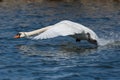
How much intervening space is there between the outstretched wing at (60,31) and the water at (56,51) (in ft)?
1.89

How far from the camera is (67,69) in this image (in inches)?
515

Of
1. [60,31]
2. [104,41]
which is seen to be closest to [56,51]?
[60,31]

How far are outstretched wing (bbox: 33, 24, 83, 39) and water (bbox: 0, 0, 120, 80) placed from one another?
58cm

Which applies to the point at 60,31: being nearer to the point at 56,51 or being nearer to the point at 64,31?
the point at 64,31

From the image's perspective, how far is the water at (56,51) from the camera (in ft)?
41.4

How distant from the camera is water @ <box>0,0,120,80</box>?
41.4 feet

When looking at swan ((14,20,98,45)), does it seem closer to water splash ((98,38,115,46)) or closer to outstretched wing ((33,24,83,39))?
outstretched wing ((33,24,83,39))

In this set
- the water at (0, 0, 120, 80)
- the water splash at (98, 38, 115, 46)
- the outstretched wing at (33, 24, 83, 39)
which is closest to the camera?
the water at (0, 0, 120, 80)

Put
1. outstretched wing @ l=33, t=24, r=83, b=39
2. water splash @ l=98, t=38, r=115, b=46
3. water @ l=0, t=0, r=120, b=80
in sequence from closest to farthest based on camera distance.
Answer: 1. water @ l=0, t=0, r=120, b=80
2. outstretched wing @ l=33, t=24, r=83, b=39
3. water splash @ l=98, t=38, r=115, b=46

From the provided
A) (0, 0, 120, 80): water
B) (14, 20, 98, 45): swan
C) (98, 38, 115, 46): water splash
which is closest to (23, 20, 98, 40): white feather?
(14, 20, 98, 45): swan

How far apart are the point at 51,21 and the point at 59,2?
827 centimetres

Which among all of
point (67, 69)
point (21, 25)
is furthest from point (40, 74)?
point (21, 25)

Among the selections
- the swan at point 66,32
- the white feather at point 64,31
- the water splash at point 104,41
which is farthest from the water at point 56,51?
the white feather at point 64,31

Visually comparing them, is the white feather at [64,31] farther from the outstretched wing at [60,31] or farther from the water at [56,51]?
the water at [56,51]
